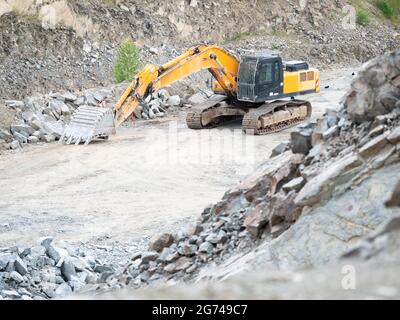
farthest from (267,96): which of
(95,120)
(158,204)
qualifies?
(158,204)

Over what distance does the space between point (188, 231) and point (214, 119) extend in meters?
14.3

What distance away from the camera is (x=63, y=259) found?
1248 cm

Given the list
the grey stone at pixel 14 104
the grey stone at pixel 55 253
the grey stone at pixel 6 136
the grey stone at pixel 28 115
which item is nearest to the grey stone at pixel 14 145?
the grey stone at pixel 6 136

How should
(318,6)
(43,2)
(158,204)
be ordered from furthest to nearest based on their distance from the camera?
(318,6) < (43,2) < (158,204)

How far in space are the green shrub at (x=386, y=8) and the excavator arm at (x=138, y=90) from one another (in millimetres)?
20186

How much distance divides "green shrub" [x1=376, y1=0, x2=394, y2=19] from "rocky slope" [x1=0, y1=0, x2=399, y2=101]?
3.51ft

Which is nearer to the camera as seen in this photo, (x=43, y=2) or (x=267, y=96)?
(x=267, y=96)

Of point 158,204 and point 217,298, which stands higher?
point 217,298

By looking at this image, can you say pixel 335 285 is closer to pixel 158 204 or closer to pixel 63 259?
pixel 63 259

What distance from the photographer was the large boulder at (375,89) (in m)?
9.41

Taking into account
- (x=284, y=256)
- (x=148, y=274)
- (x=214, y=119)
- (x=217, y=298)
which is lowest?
(x=214, y=119)

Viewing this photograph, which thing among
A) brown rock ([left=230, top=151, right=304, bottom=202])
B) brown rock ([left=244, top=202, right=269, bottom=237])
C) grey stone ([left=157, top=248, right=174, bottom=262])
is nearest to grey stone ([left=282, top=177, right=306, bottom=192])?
brown rock ([left=244, top=202, right=269, bottom=237])

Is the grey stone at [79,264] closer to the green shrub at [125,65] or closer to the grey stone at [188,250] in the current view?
the grey stone at [188,250]

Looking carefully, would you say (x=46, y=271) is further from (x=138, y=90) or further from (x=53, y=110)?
(x=53, y=110)
